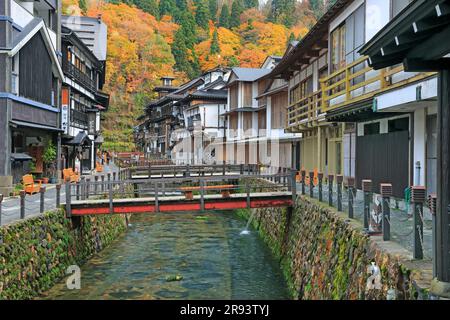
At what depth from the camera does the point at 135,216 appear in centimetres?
3512

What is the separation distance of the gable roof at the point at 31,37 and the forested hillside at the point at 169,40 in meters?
59.2

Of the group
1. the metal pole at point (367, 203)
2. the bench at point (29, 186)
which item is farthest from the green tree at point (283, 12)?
the metal pole at point (367, 203)

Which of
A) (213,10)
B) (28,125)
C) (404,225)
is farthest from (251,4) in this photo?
(404,225)

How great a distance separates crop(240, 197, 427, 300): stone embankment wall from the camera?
24.3 feet

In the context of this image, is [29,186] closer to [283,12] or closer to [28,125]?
[28,125]

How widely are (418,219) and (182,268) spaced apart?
13.3 meters

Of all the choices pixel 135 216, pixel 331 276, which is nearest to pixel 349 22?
pixel 331 276

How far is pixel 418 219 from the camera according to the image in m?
7.52

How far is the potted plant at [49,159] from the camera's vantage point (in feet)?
95.0

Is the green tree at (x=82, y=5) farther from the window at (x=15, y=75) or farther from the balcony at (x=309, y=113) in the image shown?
the balcony at (x=309, y=113)

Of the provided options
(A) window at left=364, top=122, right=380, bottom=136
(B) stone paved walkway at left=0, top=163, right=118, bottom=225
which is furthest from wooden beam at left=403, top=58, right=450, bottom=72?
(B) stone paved walkway at left=0, top=163, right=118, bottom=225

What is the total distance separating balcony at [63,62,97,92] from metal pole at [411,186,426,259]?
3052 centimetres

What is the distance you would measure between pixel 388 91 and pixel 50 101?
892 inches

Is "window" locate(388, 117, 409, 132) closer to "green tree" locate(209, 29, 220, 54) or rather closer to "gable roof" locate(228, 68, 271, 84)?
"gable roof" locate(228, 68, 271, 84)
